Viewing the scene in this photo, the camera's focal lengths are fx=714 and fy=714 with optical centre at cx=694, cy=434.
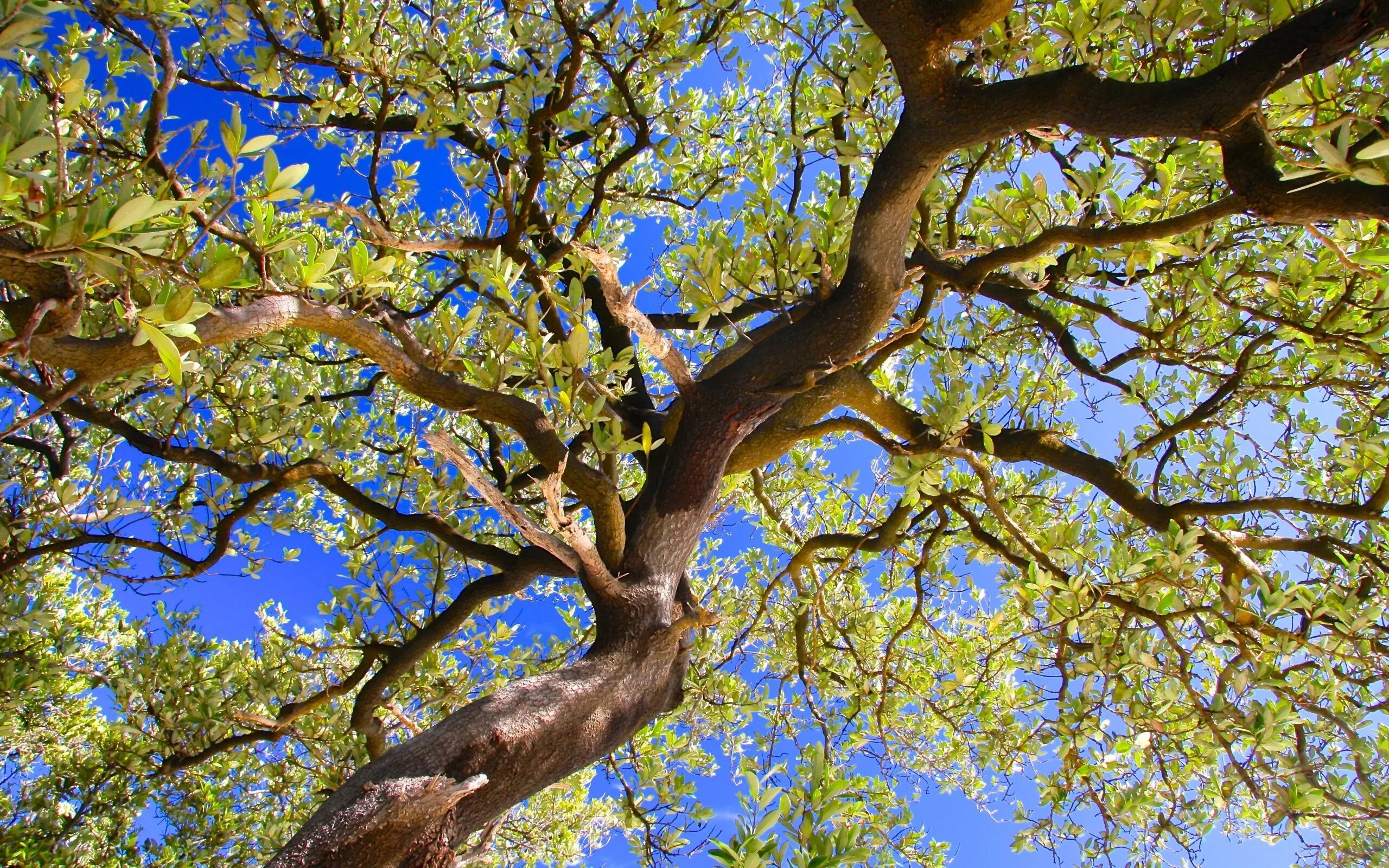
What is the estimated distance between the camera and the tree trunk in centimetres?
170

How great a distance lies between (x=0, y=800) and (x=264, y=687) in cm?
310

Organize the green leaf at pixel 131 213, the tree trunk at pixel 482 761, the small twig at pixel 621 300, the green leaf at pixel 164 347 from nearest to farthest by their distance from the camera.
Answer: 1. the green leaf at pixel 131 213
2. the green leaf at pixel 164 347
3. the tree trunk at pixel 482 761
4. the small twig at pixel 621 300

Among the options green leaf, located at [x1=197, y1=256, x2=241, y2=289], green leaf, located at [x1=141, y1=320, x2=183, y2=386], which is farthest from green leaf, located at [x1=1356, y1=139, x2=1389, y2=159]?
green leaf, located at [x1=141, y1=320, x2=183, y2=386]

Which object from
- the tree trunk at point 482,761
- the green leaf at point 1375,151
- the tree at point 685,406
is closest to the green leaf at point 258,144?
the tree at point 685,406

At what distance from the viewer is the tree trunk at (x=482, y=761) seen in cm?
170

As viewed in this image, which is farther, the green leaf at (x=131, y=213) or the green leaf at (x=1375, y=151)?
the green leaf at (x=1375, y=151)

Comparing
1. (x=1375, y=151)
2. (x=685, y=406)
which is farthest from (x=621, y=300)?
(x=1375, y=151)

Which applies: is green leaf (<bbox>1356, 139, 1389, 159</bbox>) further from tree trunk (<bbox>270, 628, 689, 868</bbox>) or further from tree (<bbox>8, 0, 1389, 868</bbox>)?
tree trunk (<bbox>270, 628, 689, 868</bbox>)

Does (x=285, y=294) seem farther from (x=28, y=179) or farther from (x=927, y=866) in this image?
(x=927, y=866)

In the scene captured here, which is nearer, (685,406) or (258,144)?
(258,144)

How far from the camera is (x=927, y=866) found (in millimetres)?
5355

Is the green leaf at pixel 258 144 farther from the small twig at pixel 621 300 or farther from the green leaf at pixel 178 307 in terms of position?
the small twig at pixel 621 300

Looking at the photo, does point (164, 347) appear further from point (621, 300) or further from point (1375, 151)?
point (1375, 151)

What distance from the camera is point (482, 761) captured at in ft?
6.51
